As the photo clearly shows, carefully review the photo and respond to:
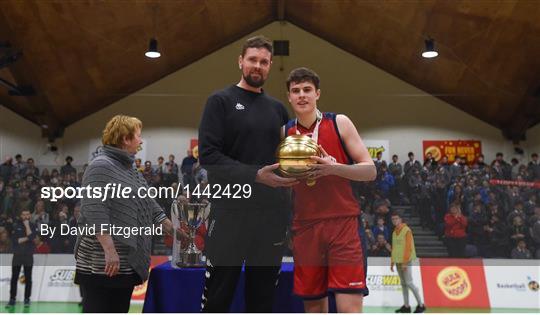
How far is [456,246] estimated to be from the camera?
1854mm

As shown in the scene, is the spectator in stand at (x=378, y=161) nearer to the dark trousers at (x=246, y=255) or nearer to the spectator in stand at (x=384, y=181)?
the spectator in stand at (x=384, y=181)

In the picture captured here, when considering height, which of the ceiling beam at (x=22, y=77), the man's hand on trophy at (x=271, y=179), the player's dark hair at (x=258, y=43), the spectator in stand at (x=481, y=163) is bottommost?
the man's hand on trophy at (x=271, y=179)

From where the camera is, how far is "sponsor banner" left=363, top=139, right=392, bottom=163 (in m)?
1.83

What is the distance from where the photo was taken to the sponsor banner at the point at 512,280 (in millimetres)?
1860

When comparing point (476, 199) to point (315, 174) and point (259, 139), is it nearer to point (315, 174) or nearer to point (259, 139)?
point (315, 174)

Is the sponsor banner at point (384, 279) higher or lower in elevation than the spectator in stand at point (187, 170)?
lower

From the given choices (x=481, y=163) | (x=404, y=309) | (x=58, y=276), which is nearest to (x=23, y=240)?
(x=58, y=276)

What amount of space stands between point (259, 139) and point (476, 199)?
88cm

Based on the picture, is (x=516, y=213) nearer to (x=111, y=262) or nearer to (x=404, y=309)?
(x=404, y=309)

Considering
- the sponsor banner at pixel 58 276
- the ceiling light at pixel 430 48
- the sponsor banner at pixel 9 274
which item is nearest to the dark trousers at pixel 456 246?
the sponsor banner at pixel 58 276

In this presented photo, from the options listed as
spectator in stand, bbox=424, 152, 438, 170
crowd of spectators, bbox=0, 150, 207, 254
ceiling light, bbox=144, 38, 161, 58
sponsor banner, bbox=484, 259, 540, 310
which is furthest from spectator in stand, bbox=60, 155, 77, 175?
ceiling light, bbox=144, 38, 161, 58

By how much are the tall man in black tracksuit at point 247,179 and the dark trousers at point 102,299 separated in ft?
1.26

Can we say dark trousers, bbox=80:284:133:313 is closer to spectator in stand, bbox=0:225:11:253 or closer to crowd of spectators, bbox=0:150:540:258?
crowd of spectators, bbox=0:150:540:258

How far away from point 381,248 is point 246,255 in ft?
1.80
